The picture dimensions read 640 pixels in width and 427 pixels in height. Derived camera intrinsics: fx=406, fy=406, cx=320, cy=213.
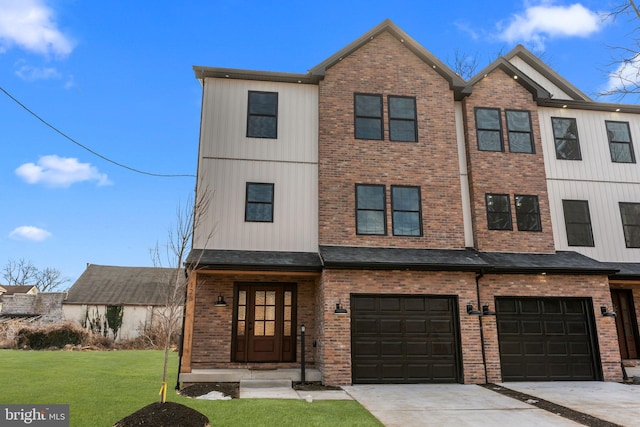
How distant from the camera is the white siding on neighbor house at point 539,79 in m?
15.1

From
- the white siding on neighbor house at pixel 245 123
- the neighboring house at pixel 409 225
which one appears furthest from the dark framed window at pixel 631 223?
the white siding on neighbor house at pixel 245 123

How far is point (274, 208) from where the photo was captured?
11.9 metres

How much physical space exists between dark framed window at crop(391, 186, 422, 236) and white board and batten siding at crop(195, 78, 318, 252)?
2.36 m

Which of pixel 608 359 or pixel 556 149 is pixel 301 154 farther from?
pixel 608 359

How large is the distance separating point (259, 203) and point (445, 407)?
7.11m

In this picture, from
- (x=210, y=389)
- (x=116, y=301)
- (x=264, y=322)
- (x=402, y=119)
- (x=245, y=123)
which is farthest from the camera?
(x=116, y=301)

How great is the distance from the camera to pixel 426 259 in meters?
10.9

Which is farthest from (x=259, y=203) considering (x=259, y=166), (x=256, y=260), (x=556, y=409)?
(x=556, y=409)

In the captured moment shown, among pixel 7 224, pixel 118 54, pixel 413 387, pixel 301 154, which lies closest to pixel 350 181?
pixel 301 154

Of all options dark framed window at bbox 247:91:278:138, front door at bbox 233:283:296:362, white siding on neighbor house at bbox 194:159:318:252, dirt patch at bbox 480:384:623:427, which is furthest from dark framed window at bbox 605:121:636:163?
front door at bbox 233:283:296:362

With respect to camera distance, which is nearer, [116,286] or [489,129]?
[489,129]

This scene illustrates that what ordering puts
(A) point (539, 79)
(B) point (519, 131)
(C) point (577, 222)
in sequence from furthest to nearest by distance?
(A) point (539, 79) → (B) point (519, 131) → (C) point (577, 222)

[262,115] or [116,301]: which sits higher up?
[262,115]

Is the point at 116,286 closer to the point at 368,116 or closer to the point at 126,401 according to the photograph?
the point at 126,401
